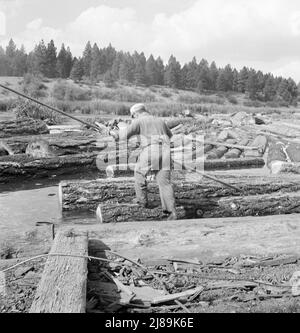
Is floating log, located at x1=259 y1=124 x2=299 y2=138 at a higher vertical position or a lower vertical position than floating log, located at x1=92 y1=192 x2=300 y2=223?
higher

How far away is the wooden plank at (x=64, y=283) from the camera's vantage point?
2943 mm

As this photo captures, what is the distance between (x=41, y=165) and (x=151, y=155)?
15.9ft

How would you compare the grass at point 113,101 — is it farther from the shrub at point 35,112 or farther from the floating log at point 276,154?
the floating log at point 276,154

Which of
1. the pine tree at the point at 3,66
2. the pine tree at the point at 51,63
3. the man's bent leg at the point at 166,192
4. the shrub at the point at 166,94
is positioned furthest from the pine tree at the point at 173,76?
the man's bent leg at the point at 166,192

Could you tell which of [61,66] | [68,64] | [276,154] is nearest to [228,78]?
[68,64]

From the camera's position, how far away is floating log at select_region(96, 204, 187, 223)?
249 inches

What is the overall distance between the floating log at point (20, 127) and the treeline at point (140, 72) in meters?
52.3

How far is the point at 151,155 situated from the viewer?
650 centimetres

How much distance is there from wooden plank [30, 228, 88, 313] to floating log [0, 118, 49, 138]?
11.0 metres

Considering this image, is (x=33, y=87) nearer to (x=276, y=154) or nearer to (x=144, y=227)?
(x=276, y=154)

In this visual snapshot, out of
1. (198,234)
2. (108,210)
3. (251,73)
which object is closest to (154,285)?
(198,234)

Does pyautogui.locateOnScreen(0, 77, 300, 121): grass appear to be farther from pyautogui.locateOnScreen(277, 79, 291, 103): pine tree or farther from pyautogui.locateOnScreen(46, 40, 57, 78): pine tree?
pyautogui.locateOnScreen(46, 40, 57, 78): pine tree

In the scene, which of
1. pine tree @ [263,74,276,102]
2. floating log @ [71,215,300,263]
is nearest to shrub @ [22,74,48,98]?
floating log @ [71,215,300,263]
